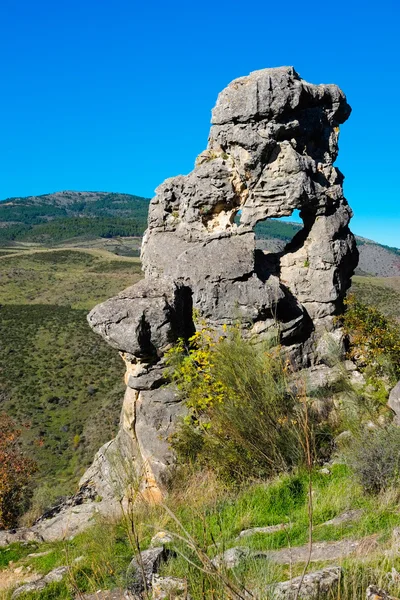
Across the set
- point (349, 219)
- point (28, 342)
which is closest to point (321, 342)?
point (349, 219)

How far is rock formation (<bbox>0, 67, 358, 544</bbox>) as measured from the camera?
1064cm

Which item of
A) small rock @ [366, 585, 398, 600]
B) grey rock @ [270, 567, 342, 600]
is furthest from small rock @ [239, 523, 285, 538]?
small rock @ [366, 585, 398, 600]

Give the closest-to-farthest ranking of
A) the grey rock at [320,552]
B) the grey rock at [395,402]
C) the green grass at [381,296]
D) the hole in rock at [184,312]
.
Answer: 1. the grey rock at [320,552]
2. the grey rock at [395,402]
3. the hole in rock at [184,312]
4. the green grass at [381,296]

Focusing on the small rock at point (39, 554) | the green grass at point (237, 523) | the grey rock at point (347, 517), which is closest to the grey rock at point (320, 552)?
the green grass at point (237, 523)

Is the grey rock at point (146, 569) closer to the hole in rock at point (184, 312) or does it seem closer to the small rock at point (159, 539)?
the small rock at point (159, 539)

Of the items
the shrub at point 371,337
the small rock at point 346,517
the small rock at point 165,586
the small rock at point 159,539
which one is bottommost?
the small rock at point 159,539

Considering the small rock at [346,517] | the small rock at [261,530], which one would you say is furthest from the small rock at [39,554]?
the small rock at [346,517]

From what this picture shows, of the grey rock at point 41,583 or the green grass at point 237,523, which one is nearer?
the green grass at point 237,523

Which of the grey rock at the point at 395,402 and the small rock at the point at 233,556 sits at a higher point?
the grey rock at the point at 395,402

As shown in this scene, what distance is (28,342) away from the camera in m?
45.3

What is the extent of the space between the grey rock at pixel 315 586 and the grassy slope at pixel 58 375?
1809 cm

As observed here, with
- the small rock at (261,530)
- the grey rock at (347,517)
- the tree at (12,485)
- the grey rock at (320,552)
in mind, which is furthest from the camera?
the tree at (12,485)

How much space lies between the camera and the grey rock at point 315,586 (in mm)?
3559

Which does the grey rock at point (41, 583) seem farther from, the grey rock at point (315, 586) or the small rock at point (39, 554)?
the grey rock at point (315, 586)
